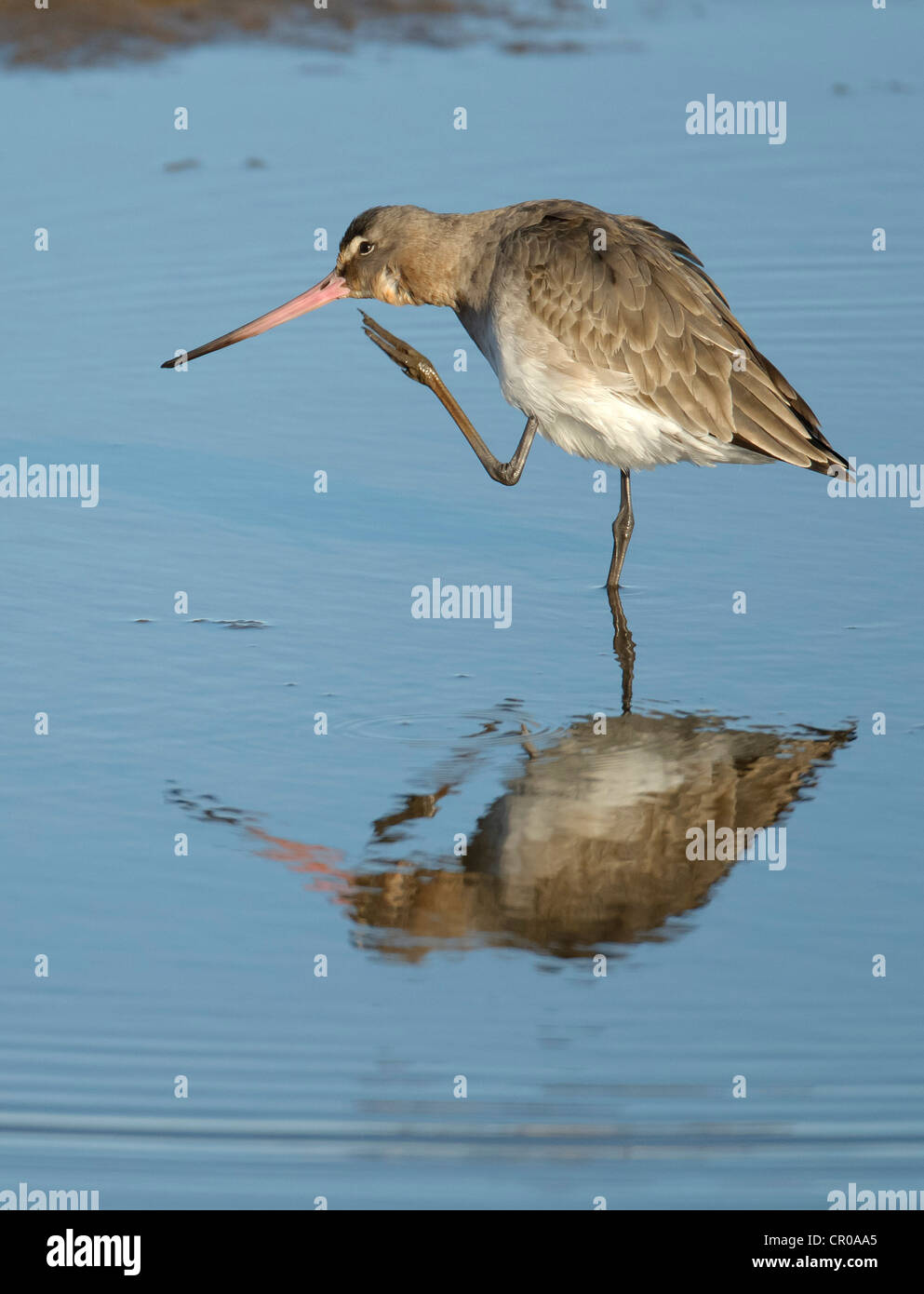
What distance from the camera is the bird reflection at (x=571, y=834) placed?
5.68m

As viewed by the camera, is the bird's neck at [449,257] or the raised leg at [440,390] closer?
the bird's neck at [449,257]

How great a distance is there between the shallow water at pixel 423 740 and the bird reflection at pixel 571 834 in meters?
0.02

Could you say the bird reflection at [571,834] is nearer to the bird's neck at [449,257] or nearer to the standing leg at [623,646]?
the standing leg at [623,646]

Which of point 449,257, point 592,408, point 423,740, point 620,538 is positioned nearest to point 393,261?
point 449,257

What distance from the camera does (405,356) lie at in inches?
325

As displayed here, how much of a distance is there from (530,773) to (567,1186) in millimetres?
2068

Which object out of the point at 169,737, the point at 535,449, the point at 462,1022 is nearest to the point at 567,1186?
the point at 462,1022

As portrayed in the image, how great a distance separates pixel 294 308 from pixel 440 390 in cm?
77

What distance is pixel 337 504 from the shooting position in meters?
8.85

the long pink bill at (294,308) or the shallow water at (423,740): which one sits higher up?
the long pink bill at (294,308)

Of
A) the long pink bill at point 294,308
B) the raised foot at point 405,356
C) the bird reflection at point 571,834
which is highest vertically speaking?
the long pink bill at point 294,308

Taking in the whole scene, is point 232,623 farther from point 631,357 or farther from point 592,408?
point 631,357

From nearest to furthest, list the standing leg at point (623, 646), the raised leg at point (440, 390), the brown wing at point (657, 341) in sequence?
1. the standing leg at point (623, 646)
2. the brown wing at point (657, 341)
3. the raised leg at point (440, 390)

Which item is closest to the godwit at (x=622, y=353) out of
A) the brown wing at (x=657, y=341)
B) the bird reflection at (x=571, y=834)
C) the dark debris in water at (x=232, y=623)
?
the brown wing at (x=657, y=341)
